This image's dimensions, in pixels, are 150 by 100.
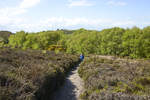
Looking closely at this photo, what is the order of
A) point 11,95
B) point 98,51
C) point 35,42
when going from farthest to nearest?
point 35,42, point 98,51, point 11,95

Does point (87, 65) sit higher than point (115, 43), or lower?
lower

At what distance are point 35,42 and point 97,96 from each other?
5640 cm

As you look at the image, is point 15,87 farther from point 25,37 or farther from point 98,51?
point 25,37

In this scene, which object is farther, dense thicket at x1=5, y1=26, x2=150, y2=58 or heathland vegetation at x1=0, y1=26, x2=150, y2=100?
dense thicket at x1=5, y1=26, x2=150, y2=58

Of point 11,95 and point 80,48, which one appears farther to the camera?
point 80,48

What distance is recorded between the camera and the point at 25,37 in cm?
6047

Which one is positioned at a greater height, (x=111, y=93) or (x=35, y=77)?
(x=35, y=77)

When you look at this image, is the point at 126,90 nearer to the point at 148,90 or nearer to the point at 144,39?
the point at 148,90

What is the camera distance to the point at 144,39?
35.9 meters

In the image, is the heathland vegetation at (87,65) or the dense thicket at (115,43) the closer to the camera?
the heathland vegetation at (87,65)

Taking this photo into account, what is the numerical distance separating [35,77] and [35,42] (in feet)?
181

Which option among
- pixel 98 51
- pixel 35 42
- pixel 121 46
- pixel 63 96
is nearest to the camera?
pixel 63 96

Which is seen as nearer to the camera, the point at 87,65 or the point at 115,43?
the point at 87,65

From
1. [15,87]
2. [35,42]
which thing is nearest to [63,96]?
[15,87]
